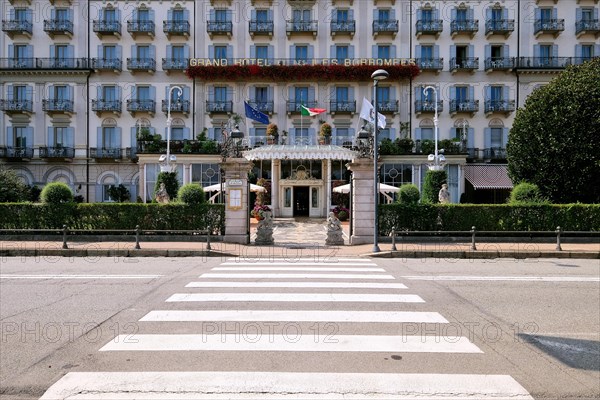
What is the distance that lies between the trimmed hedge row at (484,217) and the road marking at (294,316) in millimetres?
11178

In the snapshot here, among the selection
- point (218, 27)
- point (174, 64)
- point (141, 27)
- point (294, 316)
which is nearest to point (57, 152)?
point (174, 64)

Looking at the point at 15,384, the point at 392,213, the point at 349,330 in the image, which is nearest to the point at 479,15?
the point at 392,213

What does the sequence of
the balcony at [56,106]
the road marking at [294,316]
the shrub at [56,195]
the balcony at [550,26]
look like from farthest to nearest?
1. the balcony at [56,106]
2. the balcony at [550,26]
3. the shrub at [56,195]
4. the road marking at [294,316]

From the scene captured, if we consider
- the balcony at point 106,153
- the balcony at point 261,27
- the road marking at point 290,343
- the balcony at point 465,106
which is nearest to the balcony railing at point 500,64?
the balcony at point 465,106

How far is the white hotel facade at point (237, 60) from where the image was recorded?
3572 cm

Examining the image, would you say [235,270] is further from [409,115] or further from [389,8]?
[389,8]

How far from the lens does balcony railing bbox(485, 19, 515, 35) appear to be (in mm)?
35219

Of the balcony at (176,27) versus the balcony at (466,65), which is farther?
the balcony at (176,27)

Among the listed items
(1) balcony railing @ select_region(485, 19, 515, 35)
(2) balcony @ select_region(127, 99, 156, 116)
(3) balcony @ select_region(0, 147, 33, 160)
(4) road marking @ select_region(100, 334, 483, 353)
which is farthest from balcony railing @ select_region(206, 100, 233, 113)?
(4) road marking @ select_region(100, 334, 483, 353)

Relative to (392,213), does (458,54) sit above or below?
above

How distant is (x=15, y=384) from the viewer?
4.06 metres

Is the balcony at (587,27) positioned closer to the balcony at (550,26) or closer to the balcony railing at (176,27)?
the balcony at (550,26)

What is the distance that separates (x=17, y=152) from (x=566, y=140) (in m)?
41.1

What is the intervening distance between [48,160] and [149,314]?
3588cm
